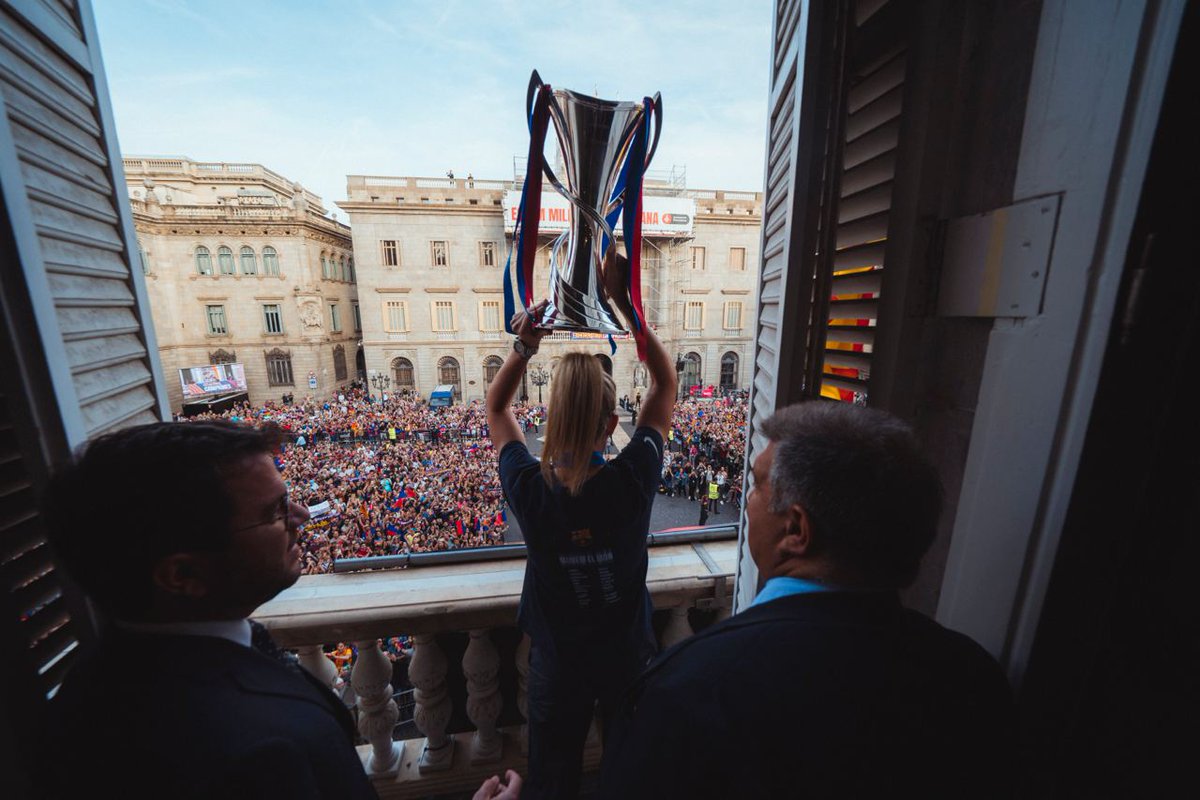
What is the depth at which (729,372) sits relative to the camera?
21000 millimetres

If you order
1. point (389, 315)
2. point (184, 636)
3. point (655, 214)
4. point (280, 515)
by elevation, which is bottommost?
point (184, 636)

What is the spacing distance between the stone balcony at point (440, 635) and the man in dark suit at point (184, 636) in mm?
769

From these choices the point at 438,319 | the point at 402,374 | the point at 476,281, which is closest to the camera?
the point at 476,281

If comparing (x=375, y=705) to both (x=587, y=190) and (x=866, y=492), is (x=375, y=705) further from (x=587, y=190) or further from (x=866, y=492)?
(x=587, y=190)

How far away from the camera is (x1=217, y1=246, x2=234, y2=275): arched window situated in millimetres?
18234

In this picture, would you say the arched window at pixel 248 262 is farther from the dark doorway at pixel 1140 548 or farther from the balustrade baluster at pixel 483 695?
the dark doorway at pixel 1140 548

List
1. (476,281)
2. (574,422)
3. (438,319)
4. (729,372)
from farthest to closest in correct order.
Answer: (729,372), (438,319), (476,281), (574,422)

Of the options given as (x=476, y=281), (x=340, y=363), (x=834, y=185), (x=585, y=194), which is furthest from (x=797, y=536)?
(x=340, y=363)

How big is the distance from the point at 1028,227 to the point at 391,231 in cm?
2112

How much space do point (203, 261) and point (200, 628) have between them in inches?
939

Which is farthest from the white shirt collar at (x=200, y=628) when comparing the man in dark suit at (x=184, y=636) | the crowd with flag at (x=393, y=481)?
the crowd with flag at (x=393, y=481)

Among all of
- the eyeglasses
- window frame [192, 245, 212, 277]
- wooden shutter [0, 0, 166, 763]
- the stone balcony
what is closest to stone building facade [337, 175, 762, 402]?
window frame [192, 245, 212, 277]

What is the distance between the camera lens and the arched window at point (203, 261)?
59.5 ft

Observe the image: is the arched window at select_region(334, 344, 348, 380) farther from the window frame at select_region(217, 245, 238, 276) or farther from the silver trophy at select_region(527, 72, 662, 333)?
the silver trophy at select_region(527, 72, 662, 333)
